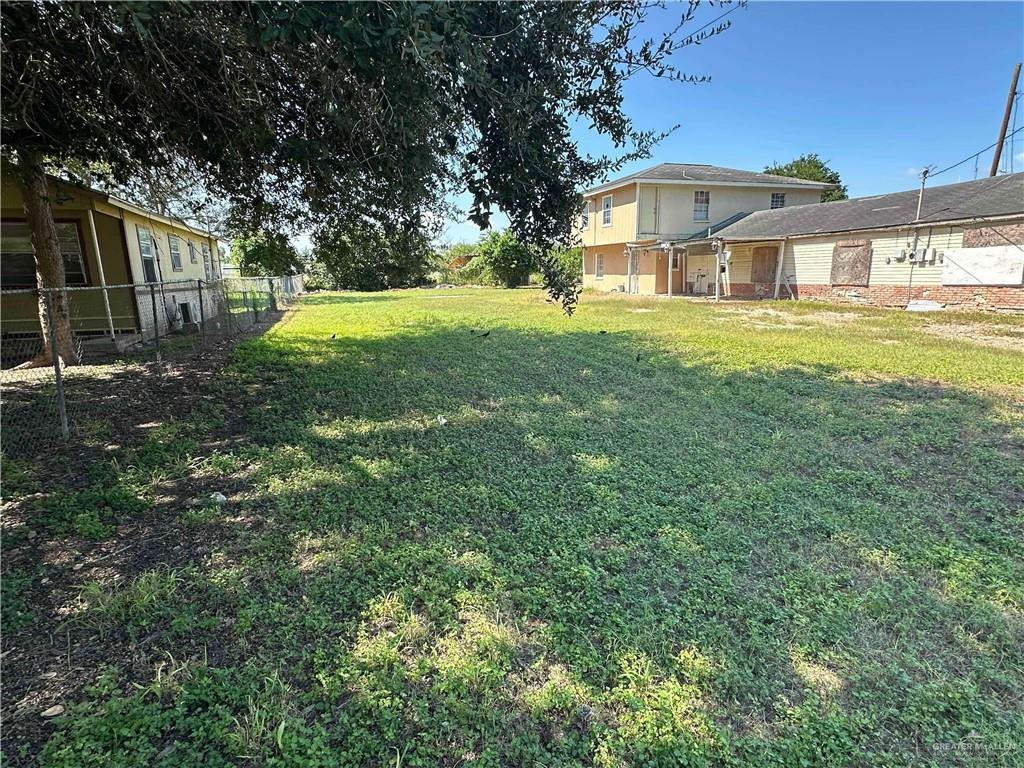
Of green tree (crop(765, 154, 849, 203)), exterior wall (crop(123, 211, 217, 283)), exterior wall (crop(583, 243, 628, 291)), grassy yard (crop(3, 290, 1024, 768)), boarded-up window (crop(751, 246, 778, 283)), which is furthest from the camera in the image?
green tree (crop(765, 154, 849, 203))

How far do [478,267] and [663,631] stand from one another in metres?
34.9

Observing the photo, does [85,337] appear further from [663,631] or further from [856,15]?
[856,15]

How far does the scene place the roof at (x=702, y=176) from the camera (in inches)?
878

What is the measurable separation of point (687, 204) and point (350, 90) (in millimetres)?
22409

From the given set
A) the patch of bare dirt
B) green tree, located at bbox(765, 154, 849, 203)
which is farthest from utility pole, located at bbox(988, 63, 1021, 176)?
green tree, located at bbox(765, 154, 849, 203)

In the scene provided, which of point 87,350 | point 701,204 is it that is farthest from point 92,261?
point 701,204

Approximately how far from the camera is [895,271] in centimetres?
1593

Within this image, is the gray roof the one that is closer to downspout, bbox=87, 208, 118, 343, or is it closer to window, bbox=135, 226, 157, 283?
window, bbox=135, 226, 157, 283

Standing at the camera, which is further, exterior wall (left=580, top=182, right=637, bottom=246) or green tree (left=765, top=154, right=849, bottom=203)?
green tree (left=765, top=154, right=849, bottom=203)

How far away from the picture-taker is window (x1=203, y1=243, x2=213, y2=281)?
1925cm

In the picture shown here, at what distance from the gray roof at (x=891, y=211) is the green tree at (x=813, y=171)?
1918 cm

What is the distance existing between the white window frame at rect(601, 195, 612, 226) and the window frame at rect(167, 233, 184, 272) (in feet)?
59.5

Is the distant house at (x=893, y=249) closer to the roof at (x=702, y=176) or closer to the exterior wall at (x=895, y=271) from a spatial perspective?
the exterior wall at (x=895, y=271)

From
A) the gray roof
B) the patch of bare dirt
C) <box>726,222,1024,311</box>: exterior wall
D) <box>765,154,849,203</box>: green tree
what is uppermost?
<box>765,154,849,203</box>: green tree
